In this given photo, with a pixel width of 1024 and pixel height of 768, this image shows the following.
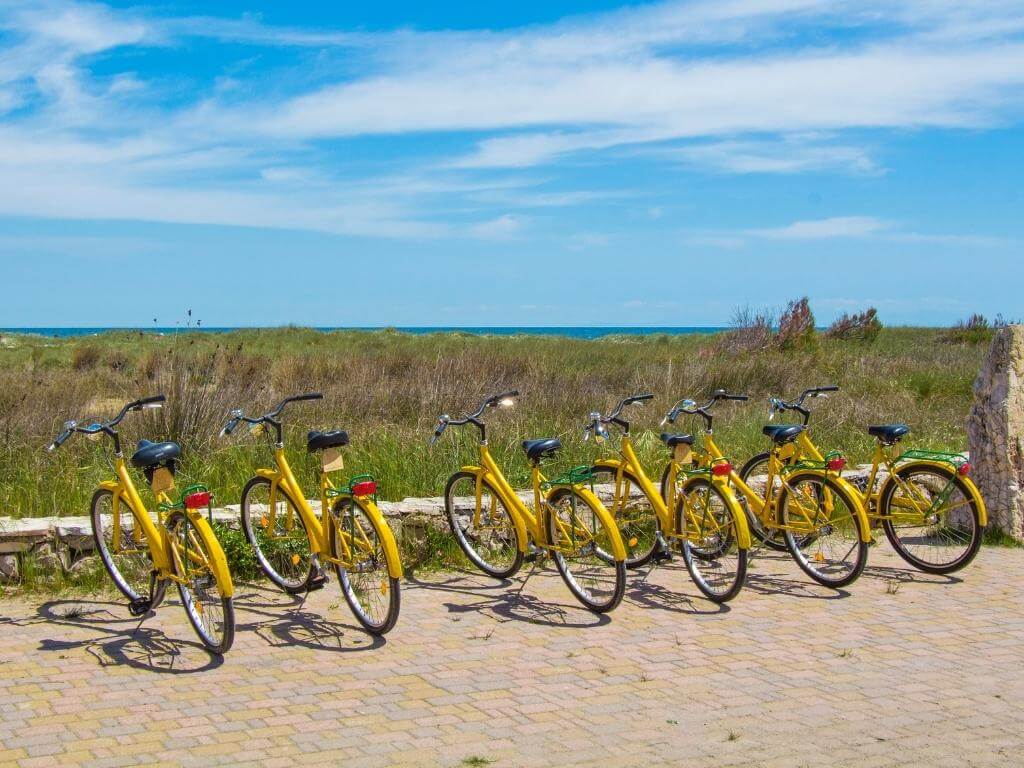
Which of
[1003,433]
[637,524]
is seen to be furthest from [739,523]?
[1003,433]

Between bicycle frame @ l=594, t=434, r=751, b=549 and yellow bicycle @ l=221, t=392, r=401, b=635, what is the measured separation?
1.78m

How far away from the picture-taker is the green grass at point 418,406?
9.43 meters

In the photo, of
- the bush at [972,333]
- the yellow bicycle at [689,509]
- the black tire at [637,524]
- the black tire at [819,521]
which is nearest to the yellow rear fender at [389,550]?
the yellow bicycle at [689,509]

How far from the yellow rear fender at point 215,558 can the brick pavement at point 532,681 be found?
45cm

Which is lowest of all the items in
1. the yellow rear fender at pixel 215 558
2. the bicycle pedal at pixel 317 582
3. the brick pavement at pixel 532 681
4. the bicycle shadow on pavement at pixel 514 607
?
the brick pavement at pixel 532 681

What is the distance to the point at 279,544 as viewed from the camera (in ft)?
24.1

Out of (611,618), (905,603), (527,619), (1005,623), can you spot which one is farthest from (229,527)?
(1005,623)

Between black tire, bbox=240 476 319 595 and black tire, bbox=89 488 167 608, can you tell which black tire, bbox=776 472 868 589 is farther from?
black tire, bbox=89 488 167 608

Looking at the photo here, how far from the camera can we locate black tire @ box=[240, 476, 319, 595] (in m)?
6.95

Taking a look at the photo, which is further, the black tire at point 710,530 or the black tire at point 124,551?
the black tire at point 710,530

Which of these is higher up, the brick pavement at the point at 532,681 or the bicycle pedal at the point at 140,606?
the bicycle pedal at the point at 140,606

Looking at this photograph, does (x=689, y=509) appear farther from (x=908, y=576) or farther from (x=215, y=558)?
(x=215, y=558)

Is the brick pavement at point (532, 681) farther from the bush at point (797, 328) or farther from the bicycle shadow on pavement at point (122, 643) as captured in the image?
the bush at point (797, 328)

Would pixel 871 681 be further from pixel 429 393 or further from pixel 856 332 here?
pixel 856 332
